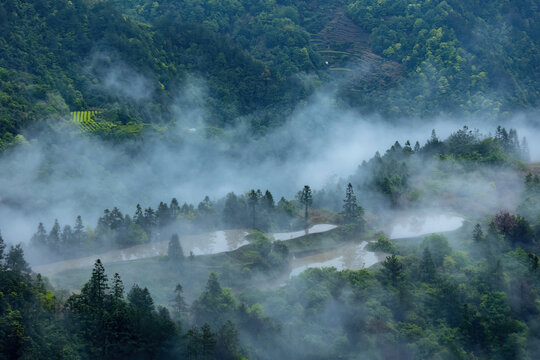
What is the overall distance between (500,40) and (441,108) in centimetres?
1786

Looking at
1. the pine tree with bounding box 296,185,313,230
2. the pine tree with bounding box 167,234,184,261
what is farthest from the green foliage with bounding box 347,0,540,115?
the pine tree with bounding box 167,234,184,261

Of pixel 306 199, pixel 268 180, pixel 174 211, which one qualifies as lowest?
pixel 306 199

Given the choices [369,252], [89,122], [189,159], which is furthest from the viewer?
[189,159]

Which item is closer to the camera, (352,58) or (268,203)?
(268,203)

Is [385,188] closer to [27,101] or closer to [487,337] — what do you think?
[487,337]

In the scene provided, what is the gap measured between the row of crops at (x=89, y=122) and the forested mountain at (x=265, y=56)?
1.19m

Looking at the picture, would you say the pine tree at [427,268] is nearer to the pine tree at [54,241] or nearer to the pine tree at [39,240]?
the pine tree at [54,241]

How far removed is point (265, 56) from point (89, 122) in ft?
115

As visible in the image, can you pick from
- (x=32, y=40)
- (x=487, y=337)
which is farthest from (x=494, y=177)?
(x=32, y=40)

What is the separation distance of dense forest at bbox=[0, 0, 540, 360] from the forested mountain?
29 centimetres

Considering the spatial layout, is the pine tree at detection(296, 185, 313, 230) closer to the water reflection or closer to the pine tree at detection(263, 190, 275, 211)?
the water reflection

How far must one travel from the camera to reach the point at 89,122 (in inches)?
3297

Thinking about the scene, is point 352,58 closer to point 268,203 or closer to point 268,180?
point 268,180

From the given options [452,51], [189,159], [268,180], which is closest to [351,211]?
[268,180]
